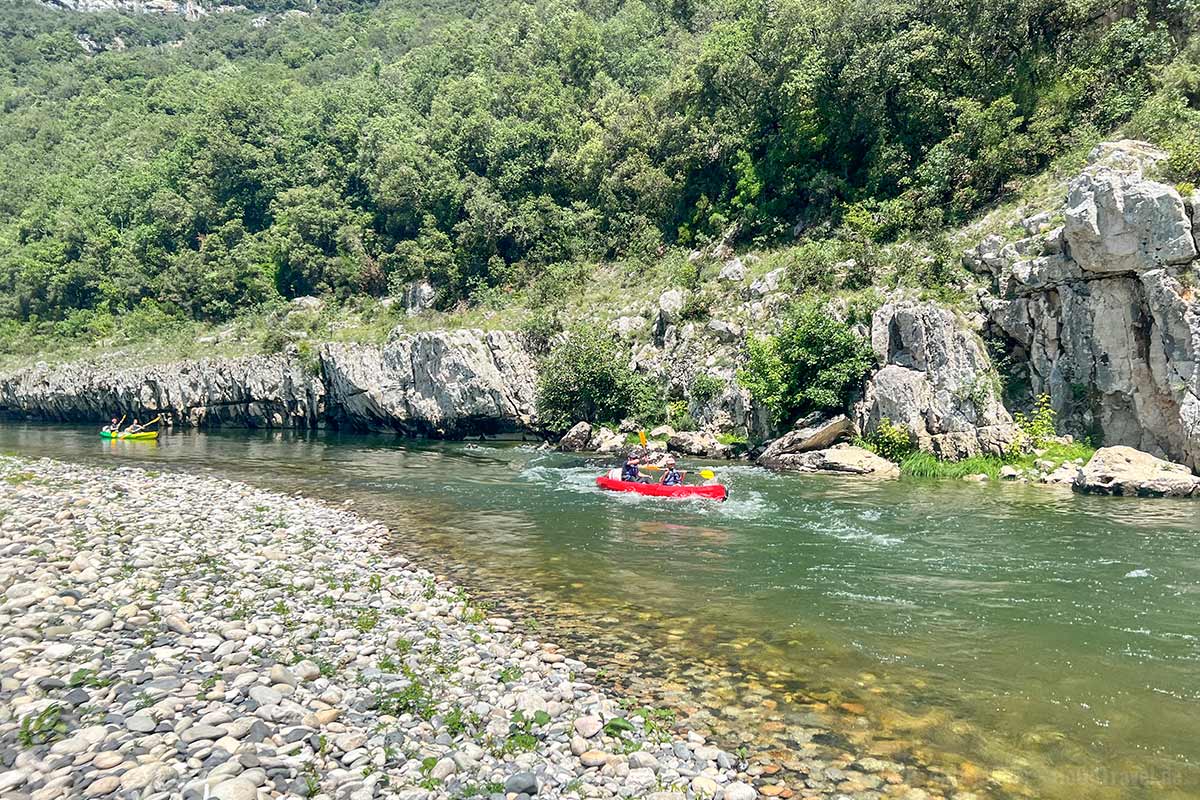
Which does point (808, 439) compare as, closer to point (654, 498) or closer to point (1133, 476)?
point (654, 498)

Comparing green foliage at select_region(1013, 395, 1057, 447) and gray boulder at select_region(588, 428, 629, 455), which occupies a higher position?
green foliage at select_region(1013, 395, 1057, 447)

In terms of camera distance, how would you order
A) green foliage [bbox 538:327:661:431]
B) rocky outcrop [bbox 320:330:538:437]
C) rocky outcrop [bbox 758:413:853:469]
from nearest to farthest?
rocky outcrop [bbox 758:413:853:469], green foliage [bbox 538:327:661:431], rocky outcrop [bbox 320:330:538:437]

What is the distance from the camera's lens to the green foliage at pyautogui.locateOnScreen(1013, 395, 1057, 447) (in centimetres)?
2723

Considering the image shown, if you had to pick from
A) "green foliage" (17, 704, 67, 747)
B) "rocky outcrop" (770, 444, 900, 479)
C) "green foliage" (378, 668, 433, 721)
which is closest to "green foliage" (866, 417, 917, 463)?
"rocky outcrop" (770, 444, 900, 479)

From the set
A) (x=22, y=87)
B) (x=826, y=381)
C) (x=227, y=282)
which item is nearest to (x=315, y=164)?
(x=227, y=282)

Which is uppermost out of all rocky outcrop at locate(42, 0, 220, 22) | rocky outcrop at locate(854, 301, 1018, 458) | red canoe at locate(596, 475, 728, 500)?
rocky outcrop at locate(42, 0, 220, 22)

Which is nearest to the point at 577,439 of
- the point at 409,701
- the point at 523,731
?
the point at 409,701

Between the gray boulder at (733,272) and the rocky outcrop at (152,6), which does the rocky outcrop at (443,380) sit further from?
the rocky outcrop at (152,6)

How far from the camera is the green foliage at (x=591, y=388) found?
1553 inches

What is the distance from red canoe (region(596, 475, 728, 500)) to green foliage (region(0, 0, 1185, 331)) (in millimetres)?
18551

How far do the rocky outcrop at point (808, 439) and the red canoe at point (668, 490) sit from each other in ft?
26.1

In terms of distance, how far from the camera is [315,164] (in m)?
69.1

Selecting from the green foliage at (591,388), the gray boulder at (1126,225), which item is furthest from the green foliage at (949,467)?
the green foliage at (591,388)

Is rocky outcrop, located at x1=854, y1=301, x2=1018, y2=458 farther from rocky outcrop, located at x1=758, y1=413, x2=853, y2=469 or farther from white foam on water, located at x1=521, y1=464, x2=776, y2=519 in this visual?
white foam on water, located at x1=521, y1=464, x2=776, y2=519
